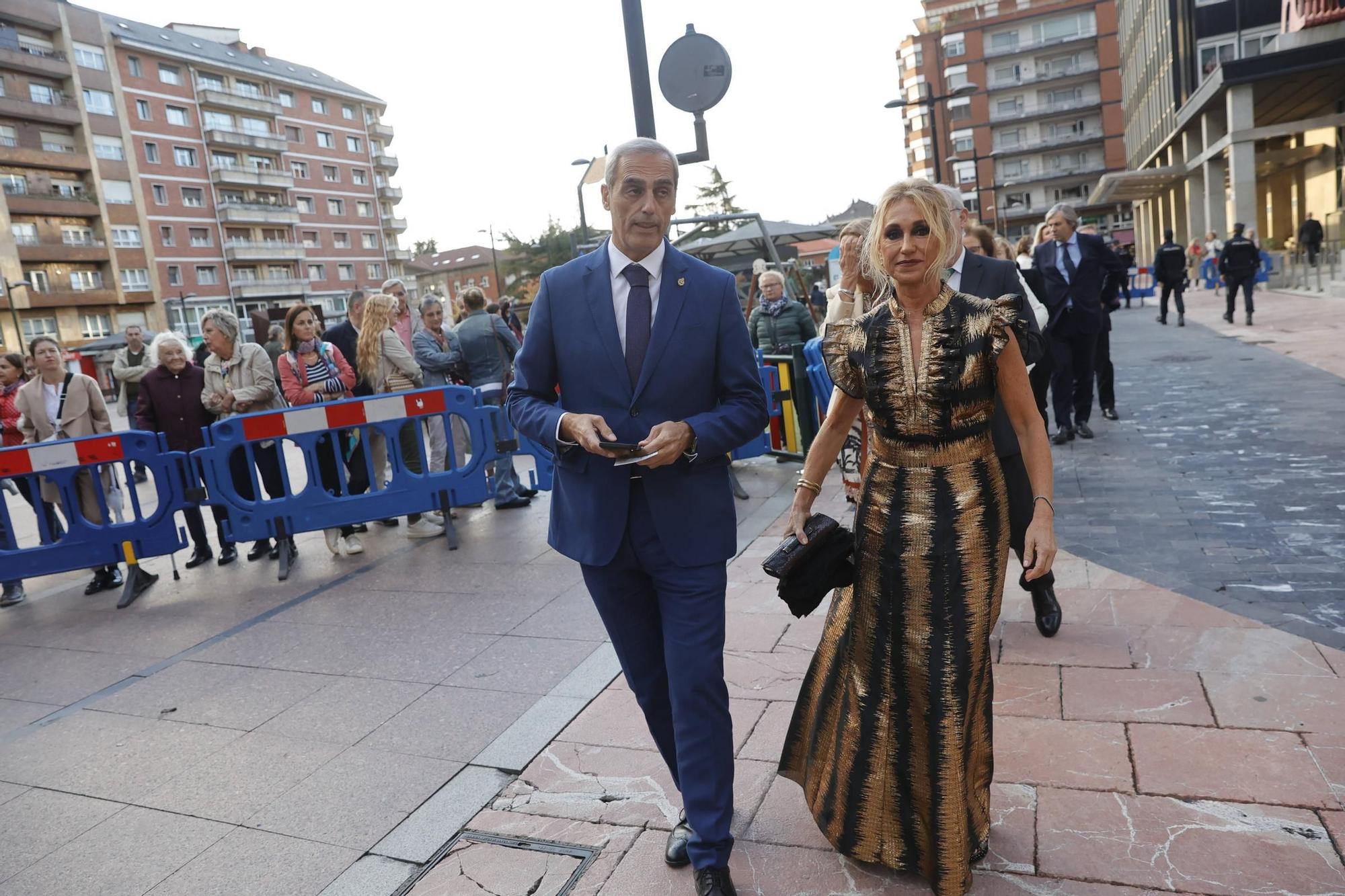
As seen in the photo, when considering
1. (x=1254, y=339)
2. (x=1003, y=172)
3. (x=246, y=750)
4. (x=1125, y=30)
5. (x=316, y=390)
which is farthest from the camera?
(x=1003, y=172)

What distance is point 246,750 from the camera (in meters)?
3.78

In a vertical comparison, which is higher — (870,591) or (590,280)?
(590,280)

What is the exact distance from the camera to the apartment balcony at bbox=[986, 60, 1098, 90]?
77875mm

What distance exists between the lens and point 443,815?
10.2 feet

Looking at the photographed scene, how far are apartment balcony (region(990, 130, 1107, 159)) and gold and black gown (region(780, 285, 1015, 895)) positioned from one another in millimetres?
83778

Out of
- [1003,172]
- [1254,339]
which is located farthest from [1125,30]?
[1254,339]

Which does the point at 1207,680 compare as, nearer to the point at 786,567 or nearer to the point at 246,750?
the point at 786,567

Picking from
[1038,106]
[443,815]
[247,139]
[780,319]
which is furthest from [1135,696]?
[1038,106]

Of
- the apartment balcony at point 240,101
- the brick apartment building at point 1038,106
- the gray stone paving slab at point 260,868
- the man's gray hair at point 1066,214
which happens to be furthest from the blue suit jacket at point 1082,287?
the brick apartment building at point 1038,106

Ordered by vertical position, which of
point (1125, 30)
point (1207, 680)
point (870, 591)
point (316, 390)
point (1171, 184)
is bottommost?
point (1207, 680)

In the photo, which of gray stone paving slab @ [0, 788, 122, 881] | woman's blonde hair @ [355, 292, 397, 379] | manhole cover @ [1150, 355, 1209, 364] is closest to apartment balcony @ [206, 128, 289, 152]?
woman's blonde hair @ [355, 292, 397, 379]

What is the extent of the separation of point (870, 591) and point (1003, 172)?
87.2m

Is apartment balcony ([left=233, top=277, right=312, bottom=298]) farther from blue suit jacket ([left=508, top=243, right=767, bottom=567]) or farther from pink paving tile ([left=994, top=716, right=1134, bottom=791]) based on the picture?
pink paving tile ([left=994, top=716, right=1134, bottom=791])

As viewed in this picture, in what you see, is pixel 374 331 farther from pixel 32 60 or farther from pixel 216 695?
pixel 32 60
